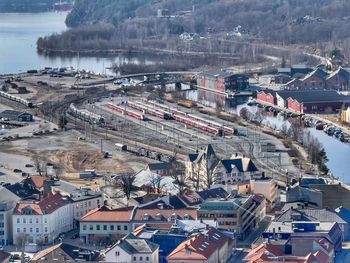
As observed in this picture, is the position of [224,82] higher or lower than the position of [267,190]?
lower

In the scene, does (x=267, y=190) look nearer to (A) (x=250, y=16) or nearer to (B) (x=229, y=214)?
(B) (x=229, y=214)

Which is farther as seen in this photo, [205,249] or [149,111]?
[149,111]

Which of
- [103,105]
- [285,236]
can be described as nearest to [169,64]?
[103,105]

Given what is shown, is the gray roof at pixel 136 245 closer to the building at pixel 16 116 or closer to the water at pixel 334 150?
the water at pixel 334 150

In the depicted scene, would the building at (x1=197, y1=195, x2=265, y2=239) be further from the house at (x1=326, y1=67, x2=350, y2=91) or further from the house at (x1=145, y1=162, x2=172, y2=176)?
the house at (x1=326, y1=67, x2=350, y2=91)

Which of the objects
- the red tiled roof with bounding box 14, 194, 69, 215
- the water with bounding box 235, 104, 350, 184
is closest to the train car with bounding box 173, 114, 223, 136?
the water with bounding box 235, 104, 350, 184

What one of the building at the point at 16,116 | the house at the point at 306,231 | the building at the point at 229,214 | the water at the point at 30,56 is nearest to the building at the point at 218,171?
the building at the point at 229,214

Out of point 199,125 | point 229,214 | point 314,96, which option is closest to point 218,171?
point 229,214
